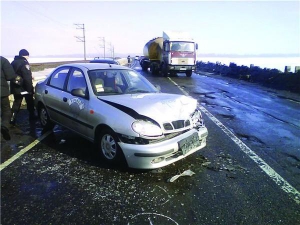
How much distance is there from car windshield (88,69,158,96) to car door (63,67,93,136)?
21cm

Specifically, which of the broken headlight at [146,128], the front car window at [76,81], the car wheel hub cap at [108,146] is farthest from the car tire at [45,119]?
the broken headlight at [146,128]

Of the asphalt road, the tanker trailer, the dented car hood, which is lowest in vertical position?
the asphalt road

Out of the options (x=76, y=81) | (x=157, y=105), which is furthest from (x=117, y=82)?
(x=157, y=105)

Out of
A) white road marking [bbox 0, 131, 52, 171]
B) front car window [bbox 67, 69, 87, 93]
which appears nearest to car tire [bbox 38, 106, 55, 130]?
white road marking [bbox 0, 131, 52, 171]

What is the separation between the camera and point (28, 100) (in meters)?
6.81

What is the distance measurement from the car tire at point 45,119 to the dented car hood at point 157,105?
6.98 feet

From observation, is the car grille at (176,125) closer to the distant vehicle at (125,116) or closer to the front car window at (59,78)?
the distant vehicle at (125,116)

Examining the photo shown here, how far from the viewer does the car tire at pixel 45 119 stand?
565 cm

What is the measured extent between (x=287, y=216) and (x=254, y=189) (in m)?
A: 0.59

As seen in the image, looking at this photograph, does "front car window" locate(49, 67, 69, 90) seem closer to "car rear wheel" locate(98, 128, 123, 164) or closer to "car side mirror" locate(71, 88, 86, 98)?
"car side mirror" locate(71, 88, 86, 98)

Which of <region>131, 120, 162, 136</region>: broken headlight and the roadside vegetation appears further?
the roadside vegetation

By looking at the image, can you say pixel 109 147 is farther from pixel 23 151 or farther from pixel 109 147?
pixel 23 151

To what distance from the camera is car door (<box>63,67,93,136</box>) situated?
4297 mm

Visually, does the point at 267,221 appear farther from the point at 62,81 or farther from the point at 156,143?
the point at 62,81
